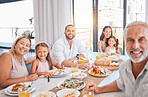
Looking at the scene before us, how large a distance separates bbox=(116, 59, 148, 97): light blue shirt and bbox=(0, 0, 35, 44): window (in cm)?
505

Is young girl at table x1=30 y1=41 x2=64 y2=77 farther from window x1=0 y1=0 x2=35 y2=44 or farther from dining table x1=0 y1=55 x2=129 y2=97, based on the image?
window x1=0 y1=0 x2=35 y2=44

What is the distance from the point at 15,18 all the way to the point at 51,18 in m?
2.50

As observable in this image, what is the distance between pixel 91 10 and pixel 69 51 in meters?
2.16

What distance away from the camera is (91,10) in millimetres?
4449

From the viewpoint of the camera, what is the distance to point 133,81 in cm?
107

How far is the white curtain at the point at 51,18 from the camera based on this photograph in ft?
14.7

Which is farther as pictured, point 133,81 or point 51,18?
point 51,18

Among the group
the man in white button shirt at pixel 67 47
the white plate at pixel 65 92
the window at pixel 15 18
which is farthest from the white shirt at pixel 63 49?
the window at pixel 15 18

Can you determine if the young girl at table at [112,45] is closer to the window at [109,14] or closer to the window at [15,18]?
the window at [109,14]

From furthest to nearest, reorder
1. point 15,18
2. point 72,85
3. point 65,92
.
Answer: point 15,18, point 72,85, point 65,92

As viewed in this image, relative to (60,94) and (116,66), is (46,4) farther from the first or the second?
(60,94)

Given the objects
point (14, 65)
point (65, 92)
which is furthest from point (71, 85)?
point (14, 65)

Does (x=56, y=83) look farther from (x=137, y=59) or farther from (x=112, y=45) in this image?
(x=112, y=45)

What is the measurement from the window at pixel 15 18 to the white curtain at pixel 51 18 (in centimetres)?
87
